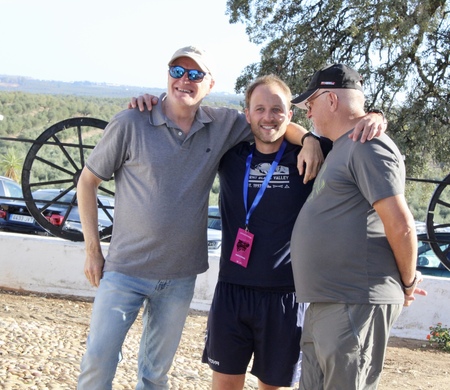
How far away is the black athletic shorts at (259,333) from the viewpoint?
3631 millimetres

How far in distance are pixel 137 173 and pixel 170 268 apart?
20.9 inches

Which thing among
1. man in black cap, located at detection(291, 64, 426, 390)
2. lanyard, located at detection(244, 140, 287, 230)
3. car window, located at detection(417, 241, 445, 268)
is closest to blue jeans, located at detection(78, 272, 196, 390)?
lanyard, located at detection(244, 140, 287, 230)

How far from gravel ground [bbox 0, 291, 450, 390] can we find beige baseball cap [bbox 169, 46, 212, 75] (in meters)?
2.37

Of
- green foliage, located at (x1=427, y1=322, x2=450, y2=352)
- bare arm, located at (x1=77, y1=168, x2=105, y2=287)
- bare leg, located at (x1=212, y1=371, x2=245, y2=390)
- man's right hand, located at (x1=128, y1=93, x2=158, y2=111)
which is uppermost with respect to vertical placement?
man's right hand, located at (x1=128, y1=93, x2=158, y2=111)

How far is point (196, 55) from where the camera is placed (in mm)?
3668

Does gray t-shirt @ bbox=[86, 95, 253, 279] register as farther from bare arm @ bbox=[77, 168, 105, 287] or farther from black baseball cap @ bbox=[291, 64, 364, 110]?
black baseball cap @ bbox=[291, 64, 364, 110]

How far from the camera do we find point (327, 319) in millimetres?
3172

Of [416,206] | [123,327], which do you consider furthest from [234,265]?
[416,206]

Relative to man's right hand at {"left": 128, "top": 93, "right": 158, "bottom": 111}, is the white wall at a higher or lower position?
lower

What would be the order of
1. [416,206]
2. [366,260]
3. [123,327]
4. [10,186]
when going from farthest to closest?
1. [416,206]
2. [10,186]
3. [123,327]
4. [366,260]

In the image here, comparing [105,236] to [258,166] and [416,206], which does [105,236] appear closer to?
[258,166]

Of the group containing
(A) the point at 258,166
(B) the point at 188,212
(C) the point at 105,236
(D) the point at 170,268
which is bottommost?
(C) the point at 105,236

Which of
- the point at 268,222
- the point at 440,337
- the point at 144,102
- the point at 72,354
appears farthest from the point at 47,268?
the point at 268,222

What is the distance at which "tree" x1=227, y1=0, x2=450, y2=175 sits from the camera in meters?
13.6
